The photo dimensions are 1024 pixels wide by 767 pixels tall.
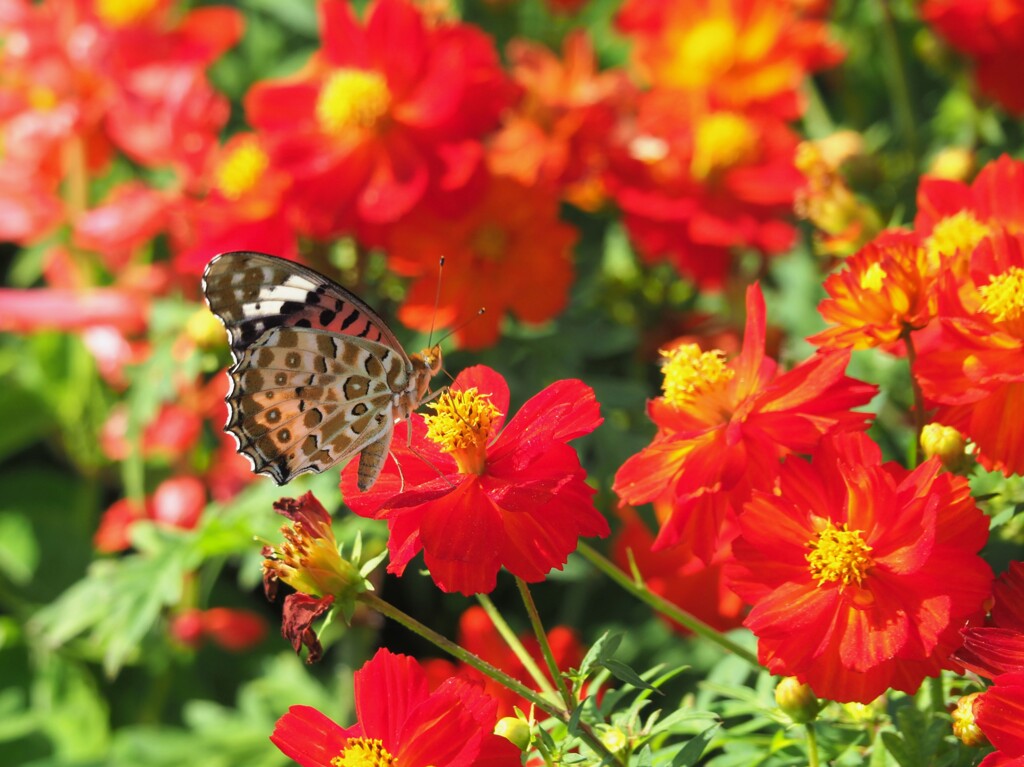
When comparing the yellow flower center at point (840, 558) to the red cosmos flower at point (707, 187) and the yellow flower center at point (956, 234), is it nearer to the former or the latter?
the yellow flower center at point (956, 234)

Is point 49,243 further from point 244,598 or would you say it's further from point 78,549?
A: point 244,598

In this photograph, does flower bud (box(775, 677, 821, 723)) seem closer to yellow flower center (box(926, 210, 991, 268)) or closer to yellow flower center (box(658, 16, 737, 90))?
yellow flower center (box(926, 210, 991, 268))

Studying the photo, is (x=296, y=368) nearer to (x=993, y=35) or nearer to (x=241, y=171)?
(x=241, y=171)

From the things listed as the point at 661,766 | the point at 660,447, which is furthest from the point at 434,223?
the point at 661,766

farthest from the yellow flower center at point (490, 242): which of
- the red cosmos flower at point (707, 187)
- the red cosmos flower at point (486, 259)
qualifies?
the red cosmos flower at point (707, 187)

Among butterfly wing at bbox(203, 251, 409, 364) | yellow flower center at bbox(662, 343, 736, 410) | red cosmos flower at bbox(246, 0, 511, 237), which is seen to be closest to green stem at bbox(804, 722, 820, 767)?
yellow flower center at bbox(662, 343, 736, 410)

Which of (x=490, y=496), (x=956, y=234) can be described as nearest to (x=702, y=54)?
(x=956, y=234)

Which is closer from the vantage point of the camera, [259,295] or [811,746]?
[811,746]
